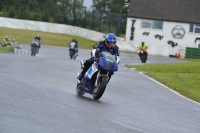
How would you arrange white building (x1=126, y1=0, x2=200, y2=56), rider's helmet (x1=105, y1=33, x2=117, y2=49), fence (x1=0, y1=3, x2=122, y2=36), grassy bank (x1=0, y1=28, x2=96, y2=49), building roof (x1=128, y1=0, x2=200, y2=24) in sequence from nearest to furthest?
rider's helmet (x1=105, y1=33, x2=117, y2=49) → grassy bank (x1=0, y1=28, x2=96, y2=49) → fence (x1=0, y1=3, x2=122, y2=36) → white building (x1=126, y1=0, x2=200, y2=56) → building roof (x1=128, y1=0, x2=200, y2=24)

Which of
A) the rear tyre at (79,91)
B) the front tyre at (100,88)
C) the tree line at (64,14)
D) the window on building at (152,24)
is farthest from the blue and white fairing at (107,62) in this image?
the window on building at (152,24)

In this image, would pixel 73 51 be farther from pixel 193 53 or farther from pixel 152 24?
pixel 152 24

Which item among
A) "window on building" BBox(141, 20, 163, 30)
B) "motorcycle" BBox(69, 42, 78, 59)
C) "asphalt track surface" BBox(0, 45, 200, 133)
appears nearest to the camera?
"asphalt track surface" BBox(0, 45, 200, 133)

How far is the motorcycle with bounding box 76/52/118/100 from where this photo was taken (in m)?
14.8

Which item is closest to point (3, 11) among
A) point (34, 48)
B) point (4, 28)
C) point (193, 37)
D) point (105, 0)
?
point (4, 28)

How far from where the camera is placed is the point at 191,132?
38.0 feet

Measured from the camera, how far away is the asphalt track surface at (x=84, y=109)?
10023 millimetres

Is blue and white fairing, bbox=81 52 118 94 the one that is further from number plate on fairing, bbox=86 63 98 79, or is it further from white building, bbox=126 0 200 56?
white building, bbox=126 0 200 56

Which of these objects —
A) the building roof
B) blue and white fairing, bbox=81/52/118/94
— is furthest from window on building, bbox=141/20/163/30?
blue and white fairing, bbox=81/52/118/94

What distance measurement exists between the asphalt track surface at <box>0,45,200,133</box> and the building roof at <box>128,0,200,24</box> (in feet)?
180

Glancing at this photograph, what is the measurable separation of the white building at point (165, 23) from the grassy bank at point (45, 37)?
246 inches

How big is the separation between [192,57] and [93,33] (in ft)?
37.5

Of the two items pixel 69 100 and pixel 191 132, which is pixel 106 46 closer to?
pixel 69 100

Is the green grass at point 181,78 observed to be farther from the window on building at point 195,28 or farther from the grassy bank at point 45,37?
the window on building at point 195,28
